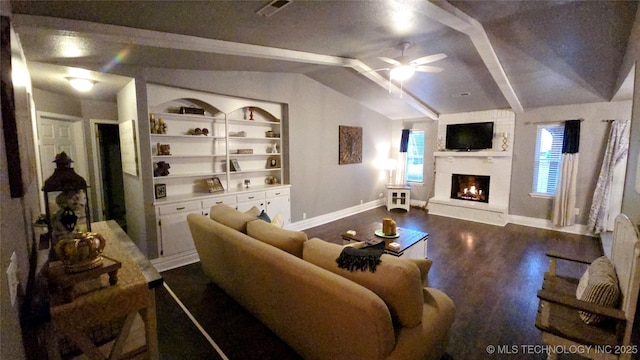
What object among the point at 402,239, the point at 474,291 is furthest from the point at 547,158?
the point at 402,239

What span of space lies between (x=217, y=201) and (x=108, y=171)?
2681mm

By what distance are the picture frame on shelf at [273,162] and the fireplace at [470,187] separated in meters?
4.13

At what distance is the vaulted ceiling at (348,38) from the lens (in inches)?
90.2

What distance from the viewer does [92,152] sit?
15.4 feet

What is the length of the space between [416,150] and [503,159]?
2.03 m

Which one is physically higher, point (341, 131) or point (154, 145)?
point (341, 131)

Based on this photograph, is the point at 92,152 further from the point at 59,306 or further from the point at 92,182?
the point at 59,306

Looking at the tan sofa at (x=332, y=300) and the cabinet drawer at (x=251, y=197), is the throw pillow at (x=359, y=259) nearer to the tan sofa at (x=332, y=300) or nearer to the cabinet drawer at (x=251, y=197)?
the tan sofa at (x=332, y=300)

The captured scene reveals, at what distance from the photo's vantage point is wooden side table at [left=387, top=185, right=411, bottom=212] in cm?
680

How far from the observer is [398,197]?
688 centimetres

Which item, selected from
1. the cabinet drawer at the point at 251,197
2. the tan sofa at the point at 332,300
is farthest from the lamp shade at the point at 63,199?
the cabinet drawer at the point at 251,197

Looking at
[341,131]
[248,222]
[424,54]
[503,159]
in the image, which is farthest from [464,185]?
[248,222]

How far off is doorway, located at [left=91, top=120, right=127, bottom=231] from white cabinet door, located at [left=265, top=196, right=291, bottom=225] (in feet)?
8.60

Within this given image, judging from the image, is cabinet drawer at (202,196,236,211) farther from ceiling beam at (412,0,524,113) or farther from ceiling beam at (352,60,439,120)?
ceiling beam at (412,0,524,113)
